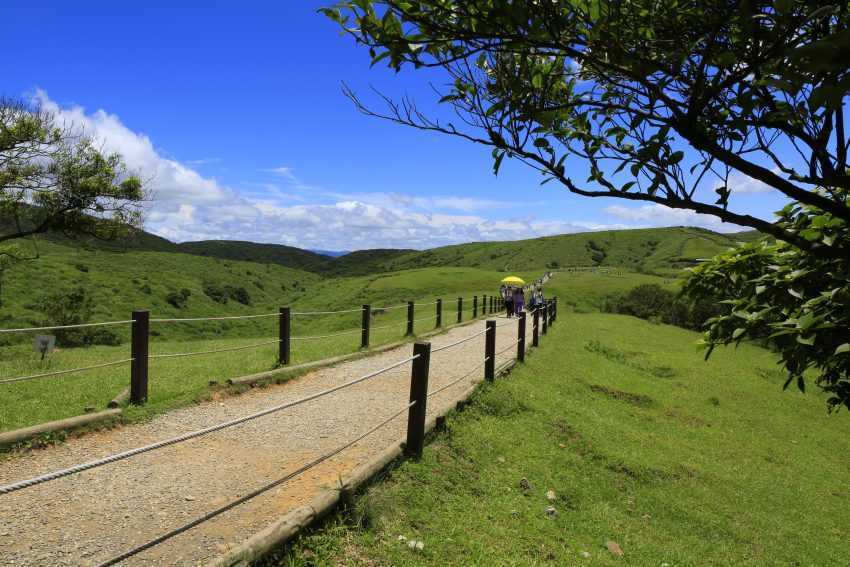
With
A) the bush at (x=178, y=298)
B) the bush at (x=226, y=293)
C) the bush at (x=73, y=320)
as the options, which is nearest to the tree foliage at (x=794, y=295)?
the bush at (x=73, y=320)

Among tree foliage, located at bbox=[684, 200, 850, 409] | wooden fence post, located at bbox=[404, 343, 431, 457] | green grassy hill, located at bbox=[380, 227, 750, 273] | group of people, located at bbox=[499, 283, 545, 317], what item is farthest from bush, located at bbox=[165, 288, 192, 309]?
green grassy hill, located at bbox=[380, 227, 750, 273]

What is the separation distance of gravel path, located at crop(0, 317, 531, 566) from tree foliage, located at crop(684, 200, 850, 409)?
13.1 feet

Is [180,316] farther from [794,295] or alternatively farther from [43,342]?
[794,295]

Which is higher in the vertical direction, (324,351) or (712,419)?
(324,351)

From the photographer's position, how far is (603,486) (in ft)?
24.6

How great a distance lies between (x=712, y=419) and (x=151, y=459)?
12742mm

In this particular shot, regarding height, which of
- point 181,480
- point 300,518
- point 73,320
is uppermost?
point 300,518

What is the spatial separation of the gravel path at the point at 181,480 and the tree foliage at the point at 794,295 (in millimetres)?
3993

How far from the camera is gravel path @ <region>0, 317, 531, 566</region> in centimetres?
421

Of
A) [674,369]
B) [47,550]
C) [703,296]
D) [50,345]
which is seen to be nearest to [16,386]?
[50,345]

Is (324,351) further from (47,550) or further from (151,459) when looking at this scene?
(47,550)

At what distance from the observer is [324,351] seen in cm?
1427

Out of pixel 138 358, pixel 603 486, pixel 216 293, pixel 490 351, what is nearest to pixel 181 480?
pixel 138 358

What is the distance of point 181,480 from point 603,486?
542cm
